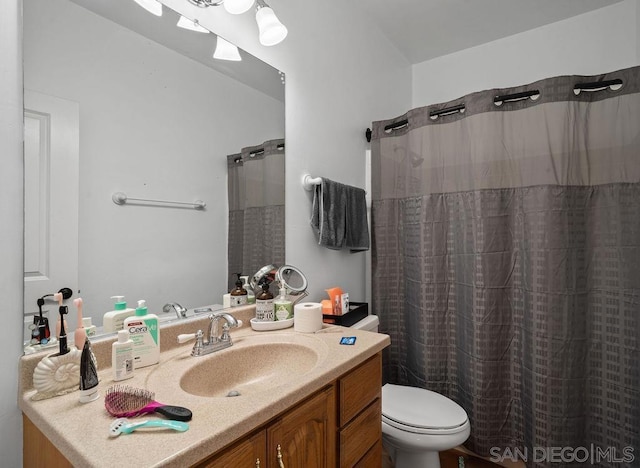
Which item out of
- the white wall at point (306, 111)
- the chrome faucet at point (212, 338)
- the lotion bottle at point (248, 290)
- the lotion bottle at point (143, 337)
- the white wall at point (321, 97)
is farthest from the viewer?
the white wall at point (321, 97)

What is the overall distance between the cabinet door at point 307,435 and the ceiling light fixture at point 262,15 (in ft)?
4.13

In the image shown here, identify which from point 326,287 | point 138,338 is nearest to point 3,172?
point 138,338

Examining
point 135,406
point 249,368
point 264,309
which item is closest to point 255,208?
point 264,309

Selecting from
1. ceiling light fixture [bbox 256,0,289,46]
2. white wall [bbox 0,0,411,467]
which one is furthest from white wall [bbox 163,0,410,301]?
ceiling light fixture [bbox 256,0,289,46]

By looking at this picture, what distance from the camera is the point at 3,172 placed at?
2.47ft

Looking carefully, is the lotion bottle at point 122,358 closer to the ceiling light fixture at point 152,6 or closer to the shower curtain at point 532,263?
the ceiling light fixture at point 152,6

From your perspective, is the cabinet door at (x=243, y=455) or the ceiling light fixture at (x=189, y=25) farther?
the ceiling light fixture at (x=189, y=25)

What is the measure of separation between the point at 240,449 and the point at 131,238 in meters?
0.69

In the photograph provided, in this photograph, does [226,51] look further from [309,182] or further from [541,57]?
[541,57]

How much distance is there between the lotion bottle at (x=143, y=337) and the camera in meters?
0.88

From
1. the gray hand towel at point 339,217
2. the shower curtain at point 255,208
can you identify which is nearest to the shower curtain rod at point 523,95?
the gray hand towel at point 339,217

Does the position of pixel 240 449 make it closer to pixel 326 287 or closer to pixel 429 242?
pixel 326 287

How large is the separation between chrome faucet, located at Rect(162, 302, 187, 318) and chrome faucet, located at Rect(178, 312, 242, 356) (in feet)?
0.25

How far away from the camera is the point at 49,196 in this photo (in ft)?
2.73
